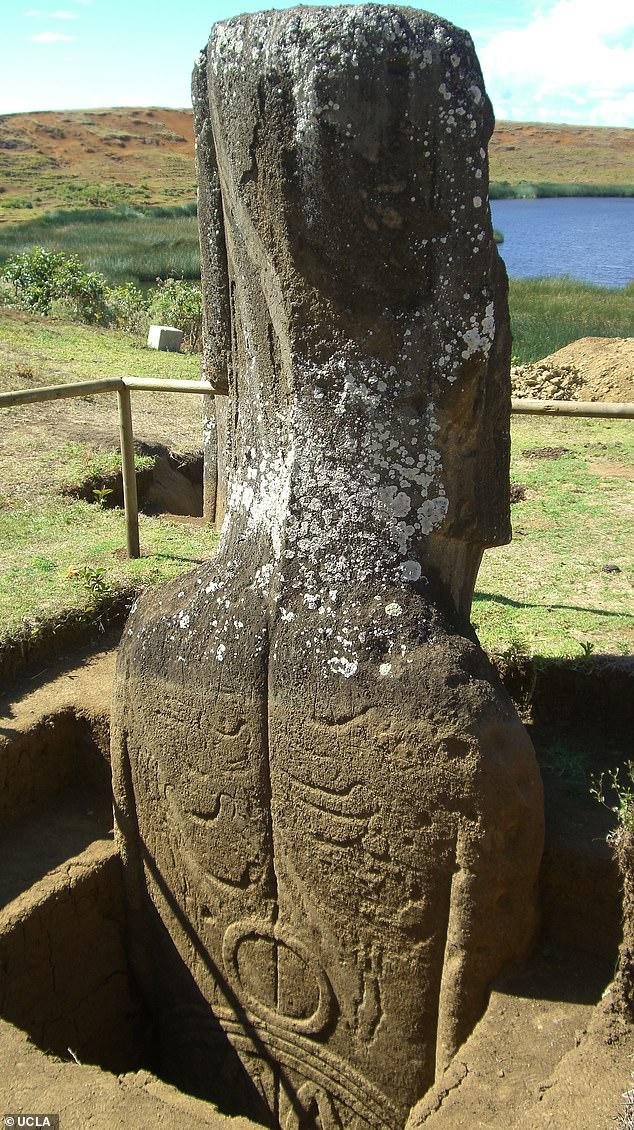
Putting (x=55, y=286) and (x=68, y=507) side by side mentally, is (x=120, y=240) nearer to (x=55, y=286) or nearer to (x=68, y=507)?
(x=55, y=286)

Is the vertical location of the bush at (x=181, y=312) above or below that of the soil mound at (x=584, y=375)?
above

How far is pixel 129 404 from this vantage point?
4.40 m

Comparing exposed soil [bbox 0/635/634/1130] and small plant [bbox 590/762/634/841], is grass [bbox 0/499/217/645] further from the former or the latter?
small plant [bbox 590/762/634/841]

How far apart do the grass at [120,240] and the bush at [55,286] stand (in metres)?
4.61

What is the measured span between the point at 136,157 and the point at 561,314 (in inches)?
1914

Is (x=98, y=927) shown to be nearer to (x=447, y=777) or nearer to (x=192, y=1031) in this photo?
(x=192, y=1031)

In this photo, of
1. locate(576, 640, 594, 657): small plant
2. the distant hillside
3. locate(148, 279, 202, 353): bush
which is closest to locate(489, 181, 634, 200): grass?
the distant hillside

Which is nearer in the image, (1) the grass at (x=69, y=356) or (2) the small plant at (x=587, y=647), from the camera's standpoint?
(2) the small plant at (x=587, y=647)

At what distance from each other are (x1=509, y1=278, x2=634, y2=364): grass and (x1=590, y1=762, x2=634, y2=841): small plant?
9.06 metres

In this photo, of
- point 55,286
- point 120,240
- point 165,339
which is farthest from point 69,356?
point 120,240

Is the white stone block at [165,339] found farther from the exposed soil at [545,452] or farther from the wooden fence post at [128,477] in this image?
the wooden fence post at [128,477]

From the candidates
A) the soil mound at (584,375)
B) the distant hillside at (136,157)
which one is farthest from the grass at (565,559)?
the distant hillside at (136,157)

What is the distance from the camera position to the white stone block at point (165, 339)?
10062 mm

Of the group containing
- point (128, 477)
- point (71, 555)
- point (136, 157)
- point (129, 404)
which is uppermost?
point (136, 157)
